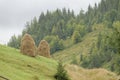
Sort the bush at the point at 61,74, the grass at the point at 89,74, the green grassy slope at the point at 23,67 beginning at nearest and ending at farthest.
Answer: the green grassy slope at the point at 23,67 → the bush at the point at 61,74 → the grass at the point at 89,74

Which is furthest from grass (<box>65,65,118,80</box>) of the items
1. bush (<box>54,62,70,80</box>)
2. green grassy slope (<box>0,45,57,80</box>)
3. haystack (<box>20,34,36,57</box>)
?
haystack (<box>20,34,36,57</box>)

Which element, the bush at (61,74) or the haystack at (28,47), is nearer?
the bush at (61,74)

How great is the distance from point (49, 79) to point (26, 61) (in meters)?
5.70

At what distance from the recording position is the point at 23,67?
51.3 m

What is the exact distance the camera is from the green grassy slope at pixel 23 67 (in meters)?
45.2

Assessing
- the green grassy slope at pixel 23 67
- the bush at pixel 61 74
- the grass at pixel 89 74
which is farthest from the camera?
the grass at pixel 89 74

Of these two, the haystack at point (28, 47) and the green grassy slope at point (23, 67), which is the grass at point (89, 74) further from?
the haystack at point (28, 47)

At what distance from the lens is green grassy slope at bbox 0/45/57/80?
45250mm

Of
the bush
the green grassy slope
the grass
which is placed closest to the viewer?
the green grassy slope

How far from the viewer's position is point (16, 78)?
43.2m

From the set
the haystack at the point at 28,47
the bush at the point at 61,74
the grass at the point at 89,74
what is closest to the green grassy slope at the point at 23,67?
the bush at the point at 61,74

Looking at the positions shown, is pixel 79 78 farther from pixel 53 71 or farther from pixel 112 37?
pixel 112 37

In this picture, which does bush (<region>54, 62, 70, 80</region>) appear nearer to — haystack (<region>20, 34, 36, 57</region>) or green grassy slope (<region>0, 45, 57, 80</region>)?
green grassy slope (<region>0, 45, 57, 80</region>)

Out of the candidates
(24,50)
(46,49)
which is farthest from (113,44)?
(46,49)
